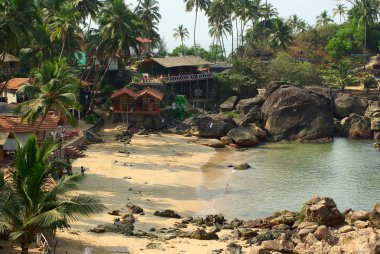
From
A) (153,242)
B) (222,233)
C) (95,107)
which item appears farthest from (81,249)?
(95,107)

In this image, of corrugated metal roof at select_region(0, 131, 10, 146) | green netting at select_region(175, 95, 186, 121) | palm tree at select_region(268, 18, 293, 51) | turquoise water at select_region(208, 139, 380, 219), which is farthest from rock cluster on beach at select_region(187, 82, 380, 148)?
corrugated metal roof at select_region(0, 131, 10, 146)

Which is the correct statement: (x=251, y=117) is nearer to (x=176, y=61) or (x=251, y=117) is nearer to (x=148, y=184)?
(x=176, y=61)

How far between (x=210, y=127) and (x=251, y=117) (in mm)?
6718

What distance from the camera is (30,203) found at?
2025 centimetres

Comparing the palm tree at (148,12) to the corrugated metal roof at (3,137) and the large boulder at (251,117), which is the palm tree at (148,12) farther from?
the corrugated metal roof at (3,137)

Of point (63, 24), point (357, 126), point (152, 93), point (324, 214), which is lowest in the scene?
point (324, 214)

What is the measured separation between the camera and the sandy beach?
88.8 ft

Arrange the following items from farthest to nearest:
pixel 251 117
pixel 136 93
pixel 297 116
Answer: pixel 251 117 → pixel 297 116 → pixel 136 93

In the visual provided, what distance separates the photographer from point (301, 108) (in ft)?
213

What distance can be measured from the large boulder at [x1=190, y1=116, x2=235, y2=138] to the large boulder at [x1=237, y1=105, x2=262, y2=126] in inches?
131

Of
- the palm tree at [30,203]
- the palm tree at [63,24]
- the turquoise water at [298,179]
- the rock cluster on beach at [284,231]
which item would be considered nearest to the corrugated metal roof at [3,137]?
the rock cluster on beach at [284,231]

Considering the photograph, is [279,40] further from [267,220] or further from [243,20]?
[267,220]

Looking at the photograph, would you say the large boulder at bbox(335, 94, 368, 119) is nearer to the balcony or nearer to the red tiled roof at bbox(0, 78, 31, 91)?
the balcony

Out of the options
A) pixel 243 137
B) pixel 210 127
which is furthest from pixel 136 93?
pixel 243 137
